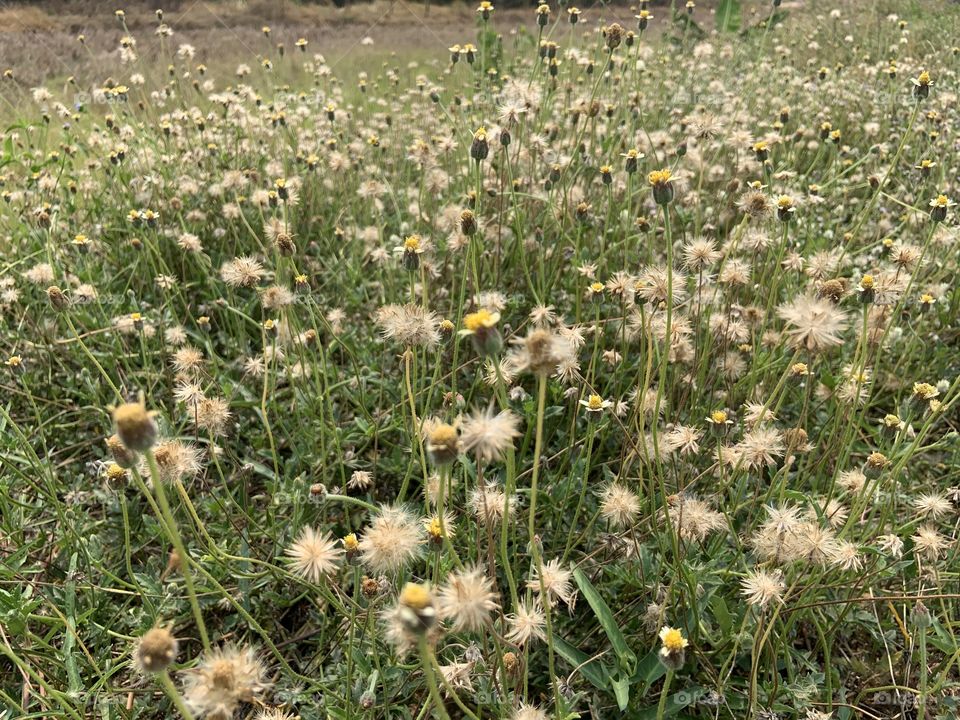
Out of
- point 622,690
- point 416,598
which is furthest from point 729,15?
point 416,598

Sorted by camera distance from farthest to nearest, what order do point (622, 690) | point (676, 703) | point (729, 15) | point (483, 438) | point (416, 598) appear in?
point (729, 15) → point (676, 703) → point (622, 690) → point (483, 438) → point (416, 598)

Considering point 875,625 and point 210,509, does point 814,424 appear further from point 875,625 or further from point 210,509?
point 210,509

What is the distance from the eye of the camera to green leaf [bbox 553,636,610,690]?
171 cm

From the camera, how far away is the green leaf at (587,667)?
171cm

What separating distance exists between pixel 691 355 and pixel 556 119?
120 inches

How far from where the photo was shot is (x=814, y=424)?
2.76 meters

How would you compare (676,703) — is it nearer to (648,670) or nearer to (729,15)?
(648,670)

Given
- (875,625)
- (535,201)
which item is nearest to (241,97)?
(535,201)

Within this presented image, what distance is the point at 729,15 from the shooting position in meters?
8.16

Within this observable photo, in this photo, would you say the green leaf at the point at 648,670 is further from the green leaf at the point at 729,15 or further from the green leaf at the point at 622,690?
the green leaf at the point at 729,15

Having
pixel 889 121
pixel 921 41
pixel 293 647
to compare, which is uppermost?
pixel 921 41

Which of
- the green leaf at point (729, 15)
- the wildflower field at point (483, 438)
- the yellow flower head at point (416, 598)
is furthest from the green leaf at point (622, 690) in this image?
the green leaf at point (729, 15)

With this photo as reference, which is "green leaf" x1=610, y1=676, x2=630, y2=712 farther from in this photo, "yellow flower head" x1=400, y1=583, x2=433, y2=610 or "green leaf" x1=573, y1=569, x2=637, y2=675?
"yellow flower head" x1=400, y1=583, x2=433, y2=610

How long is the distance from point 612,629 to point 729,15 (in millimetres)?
8426
